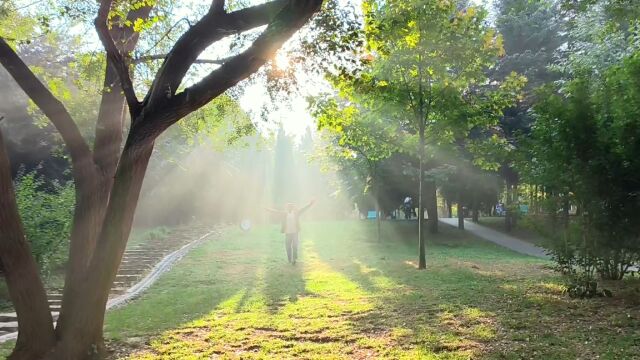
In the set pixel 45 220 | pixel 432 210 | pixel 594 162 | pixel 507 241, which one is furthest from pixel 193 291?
pixel 507 241

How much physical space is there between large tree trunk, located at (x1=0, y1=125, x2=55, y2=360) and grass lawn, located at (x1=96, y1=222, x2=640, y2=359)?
3.70 feet

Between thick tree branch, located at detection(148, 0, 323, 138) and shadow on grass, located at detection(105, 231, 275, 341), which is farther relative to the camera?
shadow on grass, located at detection(105, 231, 275, 341)

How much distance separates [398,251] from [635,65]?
1325 cm

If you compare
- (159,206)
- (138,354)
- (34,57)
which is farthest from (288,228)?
(159,206)

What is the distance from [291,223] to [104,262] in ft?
28.7

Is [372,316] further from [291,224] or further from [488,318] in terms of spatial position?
[291,224]

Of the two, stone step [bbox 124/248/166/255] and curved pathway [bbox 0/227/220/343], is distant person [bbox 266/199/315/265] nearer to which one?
curved pathway [bbox 0/227/220/343]

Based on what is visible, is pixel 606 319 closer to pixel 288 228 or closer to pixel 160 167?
pixel 288 228

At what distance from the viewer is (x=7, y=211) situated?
16.0 ft

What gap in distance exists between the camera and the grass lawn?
527 centimetres

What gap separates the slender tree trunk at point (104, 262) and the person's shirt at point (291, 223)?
851cm

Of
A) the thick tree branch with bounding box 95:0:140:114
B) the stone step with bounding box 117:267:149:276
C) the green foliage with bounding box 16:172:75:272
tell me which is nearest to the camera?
the thick tree branch with bounding box 95:0:140:114

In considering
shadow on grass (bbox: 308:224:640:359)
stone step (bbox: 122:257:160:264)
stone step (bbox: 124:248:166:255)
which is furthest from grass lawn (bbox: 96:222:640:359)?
stone step (bbox: 124:248:166:255)

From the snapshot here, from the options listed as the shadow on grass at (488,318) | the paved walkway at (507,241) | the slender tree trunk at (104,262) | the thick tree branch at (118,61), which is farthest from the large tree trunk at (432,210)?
the thick tree branch at (118,61)
